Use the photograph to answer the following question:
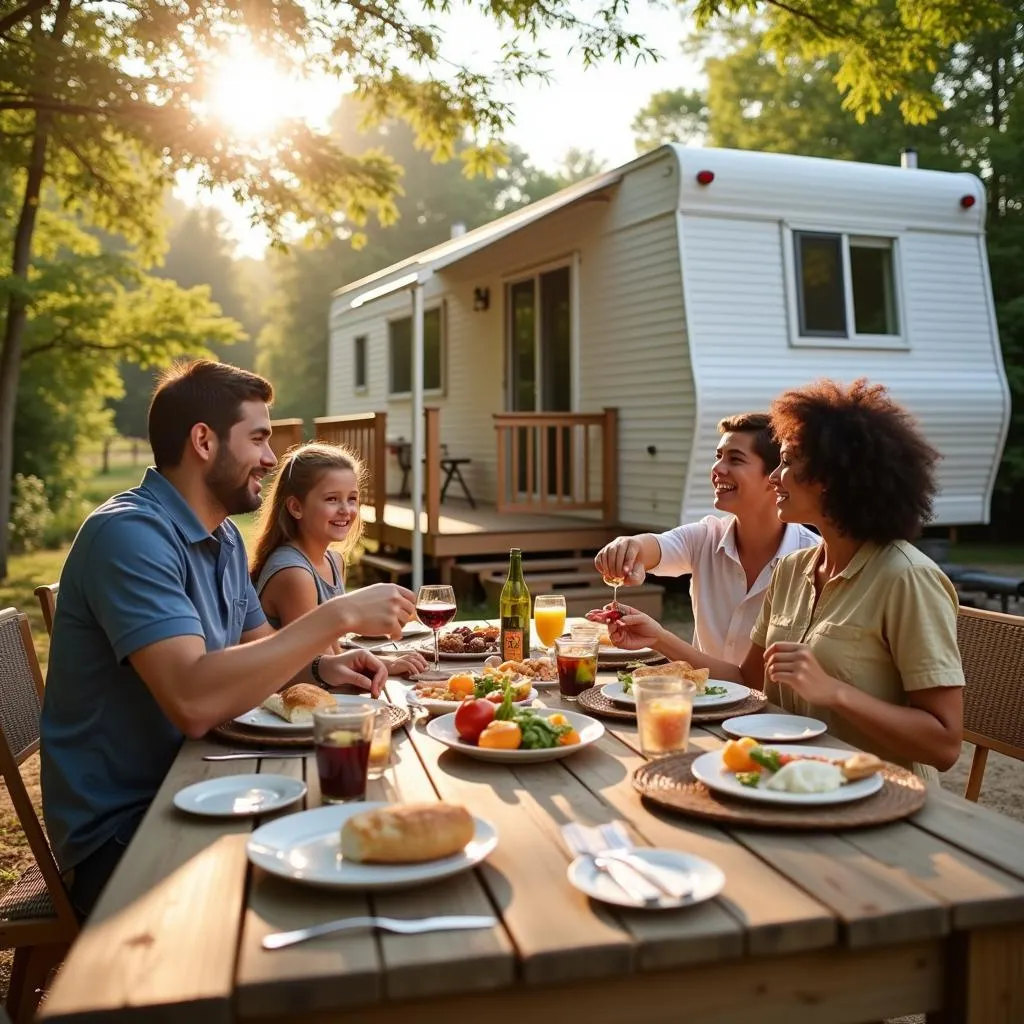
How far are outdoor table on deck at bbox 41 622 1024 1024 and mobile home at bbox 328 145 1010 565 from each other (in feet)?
23.8

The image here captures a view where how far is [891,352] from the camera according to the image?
962cm

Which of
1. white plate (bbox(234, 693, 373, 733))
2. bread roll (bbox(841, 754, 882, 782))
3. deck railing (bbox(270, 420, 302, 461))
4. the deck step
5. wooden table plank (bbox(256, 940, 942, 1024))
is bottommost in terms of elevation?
the deck step

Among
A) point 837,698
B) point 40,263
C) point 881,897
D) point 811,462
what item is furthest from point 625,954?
point 40,263

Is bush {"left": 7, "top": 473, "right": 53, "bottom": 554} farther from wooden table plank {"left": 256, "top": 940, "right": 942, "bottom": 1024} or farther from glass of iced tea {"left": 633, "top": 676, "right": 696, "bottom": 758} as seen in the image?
wooden table plank {"left": 256, "top": 940, "right": 942, "bottom": 1024}

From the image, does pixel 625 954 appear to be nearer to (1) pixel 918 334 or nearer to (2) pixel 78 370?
(1) pixel 918 334

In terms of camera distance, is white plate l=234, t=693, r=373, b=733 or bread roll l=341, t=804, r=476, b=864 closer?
bread roll l=341, t=804, r=476, b=864

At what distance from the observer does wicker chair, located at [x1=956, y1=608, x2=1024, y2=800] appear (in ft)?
8.37

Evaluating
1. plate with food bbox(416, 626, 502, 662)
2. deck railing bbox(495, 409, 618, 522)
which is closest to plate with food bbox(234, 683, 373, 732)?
plate with food bbox(416, 626, 502, 662)

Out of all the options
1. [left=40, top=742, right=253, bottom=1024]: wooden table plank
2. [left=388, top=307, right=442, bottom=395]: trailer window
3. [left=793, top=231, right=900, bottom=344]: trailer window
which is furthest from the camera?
[left=388, top=307, right=442, bottom=395]: trailer window

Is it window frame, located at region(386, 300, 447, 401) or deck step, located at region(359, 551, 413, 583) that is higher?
window frame, located at region(386, 300, 447, 401)

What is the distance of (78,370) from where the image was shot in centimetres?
1323

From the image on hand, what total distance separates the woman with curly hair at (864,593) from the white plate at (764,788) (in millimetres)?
324

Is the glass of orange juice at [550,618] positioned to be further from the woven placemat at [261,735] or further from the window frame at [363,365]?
the window frame at [363,365]

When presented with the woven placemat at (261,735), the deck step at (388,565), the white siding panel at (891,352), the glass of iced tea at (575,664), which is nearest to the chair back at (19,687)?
the woven placemat at (261,735)
